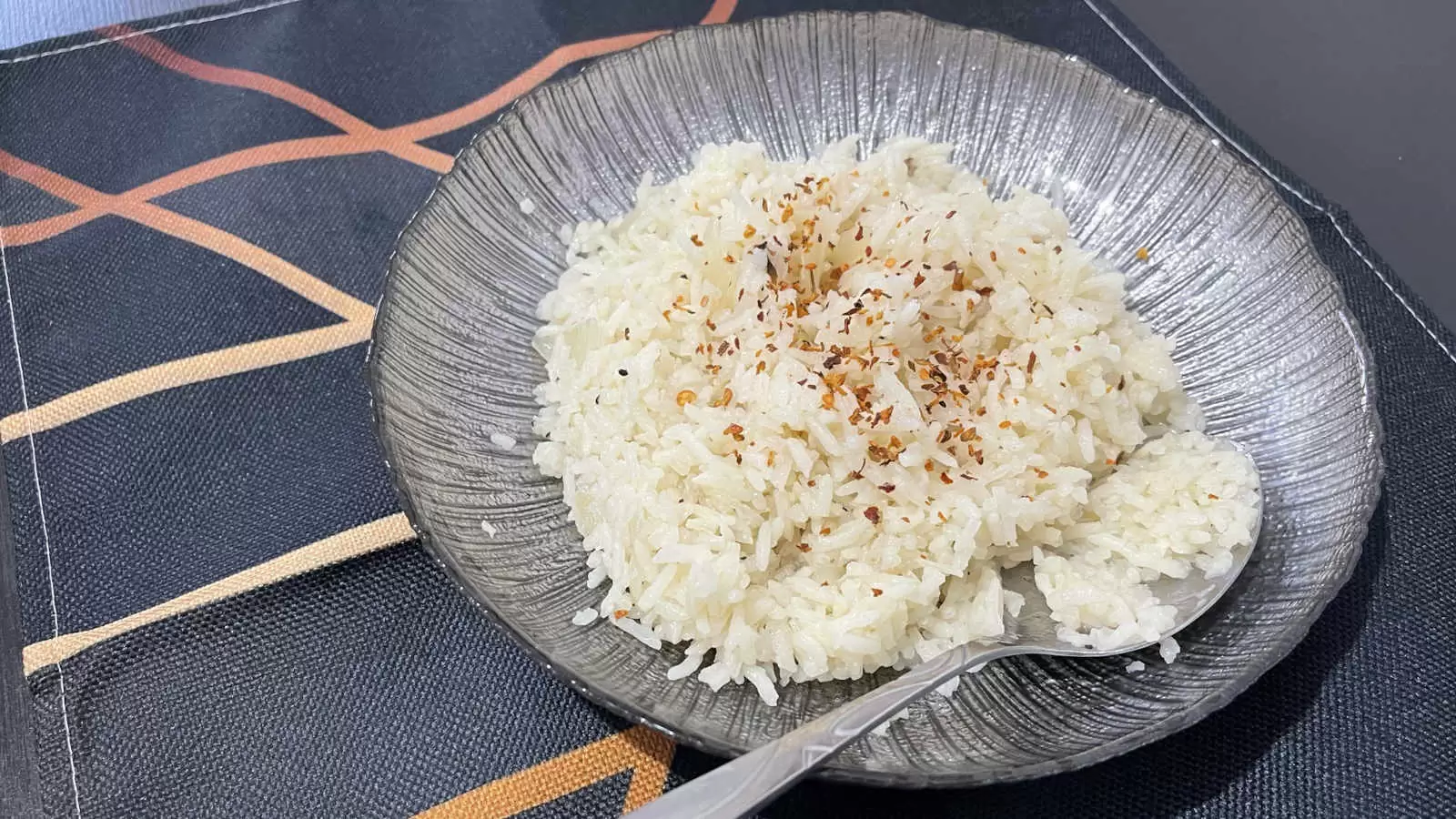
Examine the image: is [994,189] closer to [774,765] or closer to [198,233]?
[774,765]

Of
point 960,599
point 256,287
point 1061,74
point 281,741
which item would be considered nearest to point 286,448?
point 256,287

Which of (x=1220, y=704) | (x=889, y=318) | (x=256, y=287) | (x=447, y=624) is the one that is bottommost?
(x=447, y=624)

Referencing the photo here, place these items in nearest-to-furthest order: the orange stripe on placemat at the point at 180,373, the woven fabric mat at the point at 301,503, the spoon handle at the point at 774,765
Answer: the spoon handle at the point at 774,765
the woven fabric mat at the point at 301,503
the orange stripe on placemat at the point at 180,373

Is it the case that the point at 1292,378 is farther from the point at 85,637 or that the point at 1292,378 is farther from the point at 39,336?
the point at 39,336

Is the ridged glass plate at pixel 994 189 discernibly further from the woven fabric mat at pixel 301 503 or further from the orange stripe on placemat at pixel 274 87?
the orange stripe on placemat at pixel 274 87

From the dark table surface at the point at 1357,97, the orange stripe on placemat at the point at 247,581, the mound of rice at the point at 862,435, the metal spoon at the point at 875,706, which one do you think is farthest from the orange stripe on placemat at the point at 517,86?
the metal spoon at the point at 875,706
